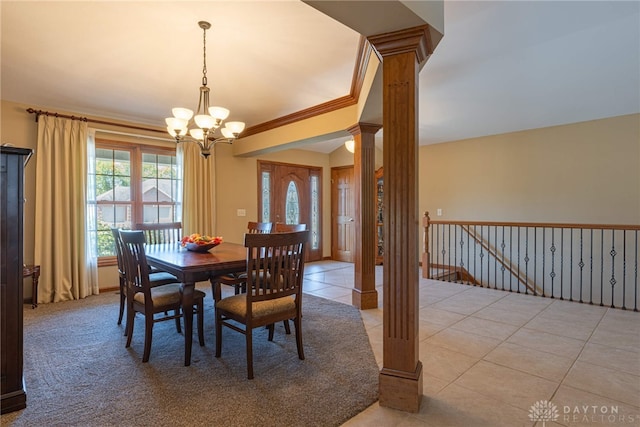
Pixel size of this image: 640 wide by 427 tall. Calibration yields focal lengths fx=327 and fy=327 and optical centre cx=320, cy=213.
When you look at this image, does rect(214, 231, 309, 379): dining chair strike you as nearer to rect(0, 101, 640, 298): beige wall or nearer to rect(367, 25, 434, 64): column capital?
rect(367, 25, 434, 64): column capital

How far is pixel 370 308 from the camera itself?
145 inches

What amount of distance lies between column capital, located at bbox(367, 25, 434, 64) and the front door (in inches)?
180

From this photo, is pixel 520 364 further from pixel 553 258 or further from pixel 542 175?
pixel 542 175

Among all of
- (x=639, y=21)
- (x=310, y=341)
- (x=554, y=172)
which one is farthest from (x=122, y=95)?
(x=554, y=172)

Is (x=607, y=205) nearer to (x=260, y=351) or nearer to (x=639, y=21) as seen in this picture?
(x=639, y=21)

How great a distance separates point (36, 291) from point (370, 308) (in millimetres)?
3843

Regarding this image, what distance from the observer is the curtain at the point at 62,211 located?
388cm

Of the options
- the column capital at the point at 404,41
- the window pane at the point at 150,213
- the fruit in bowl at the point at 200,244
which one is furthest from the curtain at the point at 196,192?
the column capital at the point at 404,41

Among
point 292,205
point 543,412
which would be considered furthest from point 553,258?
point 292,205

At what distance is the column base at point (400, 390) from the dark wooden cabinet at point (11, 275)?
79.9 inches

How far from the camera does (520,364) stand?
7.72ft

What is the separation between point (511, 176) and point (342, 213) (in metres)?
3.32

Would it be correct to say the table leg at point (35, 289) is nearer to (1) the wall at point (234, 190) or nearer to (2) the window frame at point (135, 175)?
(2) the window frame at point (135, 175)

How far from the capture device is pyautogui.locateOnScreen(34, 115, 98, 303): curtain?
3879 mm
